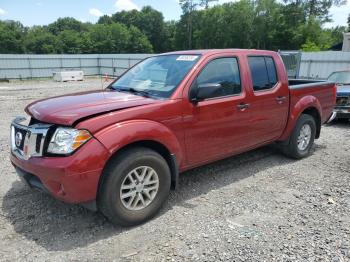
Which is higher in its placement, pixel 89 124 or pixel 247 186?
pixel 89 124

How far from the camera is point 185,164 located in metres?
4.18

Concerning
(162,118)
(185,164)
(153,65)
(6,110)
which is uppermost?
(153,65)

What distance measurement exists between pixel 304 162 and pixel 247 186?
168 centimetres

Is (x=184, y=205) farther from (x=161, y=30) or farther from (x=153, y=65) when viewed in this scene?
(x=161, y=30)

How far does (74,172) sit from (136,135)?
726mm

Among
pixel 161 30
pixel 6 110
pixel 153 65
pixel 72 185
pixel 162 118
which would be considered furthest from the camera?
pixel 161 30

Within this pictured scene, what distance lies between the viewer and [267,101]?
200 inches

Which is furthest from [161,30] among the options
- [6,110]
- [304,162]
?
[304,162]

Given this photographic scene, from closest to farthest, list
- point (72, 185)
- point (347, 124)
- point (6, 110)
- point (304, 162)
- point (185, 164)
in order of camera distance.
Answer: point (72, 185) < point (185, 164) < point (304, 162) < point (347, 124) < point (6, 110)

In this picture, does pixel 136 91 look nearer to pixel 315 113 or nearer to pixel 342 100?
pixel 315 113

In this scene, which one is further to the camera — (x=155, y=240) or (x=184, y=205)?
(x=184, y=205)

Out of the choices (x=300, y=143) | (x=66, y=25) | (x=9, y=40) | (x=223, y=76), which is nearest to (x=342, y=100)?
(x=300, y=143)

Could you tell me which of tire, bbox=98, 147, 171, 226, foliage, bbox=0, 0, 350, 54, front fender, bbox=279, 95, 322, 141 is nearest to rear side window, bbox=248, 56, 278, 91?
front fender, bbox=279, 95, 322, 141

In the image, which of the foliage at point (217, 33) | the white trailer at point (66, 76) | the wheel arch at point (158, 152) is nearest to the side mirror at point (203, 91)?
the wheel arch at point (158, 152)
